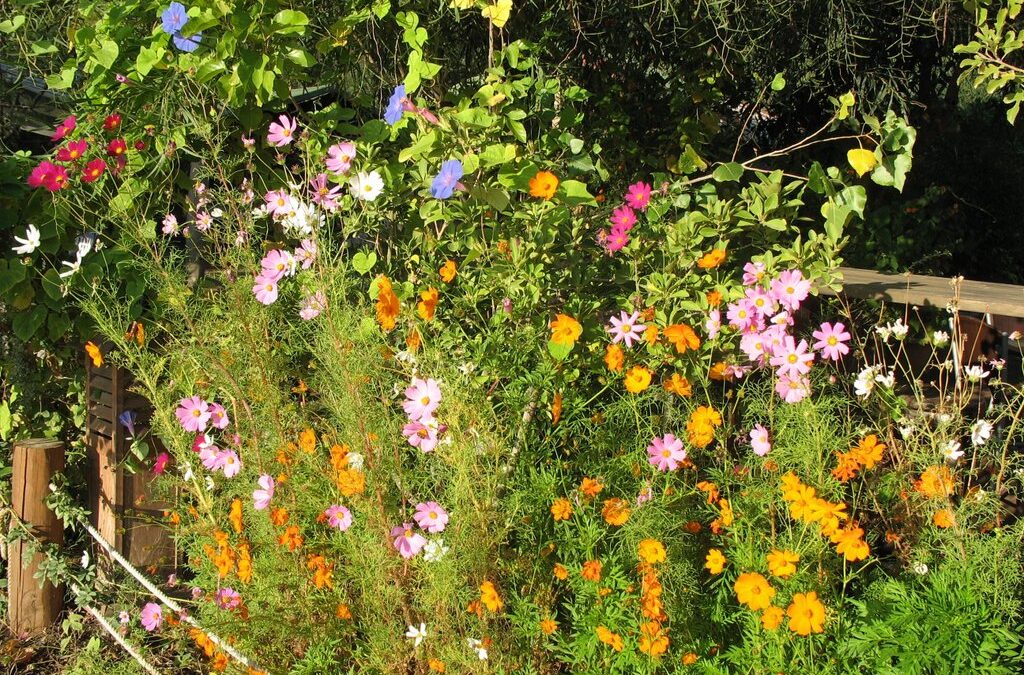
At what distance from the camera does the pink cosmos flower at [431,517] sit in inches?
83.5

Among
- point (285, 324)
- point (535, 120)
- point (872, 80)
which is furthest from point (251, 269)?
point (872, 80)

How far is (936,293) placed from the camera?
3.16m

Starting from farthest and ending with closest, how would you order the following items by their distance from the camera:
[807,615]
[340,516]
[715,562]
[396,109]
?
[396,109], [340,516], [715,562], [807,615]

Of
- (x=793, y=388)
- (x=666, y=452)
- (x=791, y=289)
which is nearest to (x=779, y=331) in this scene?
(x=791, y=289)

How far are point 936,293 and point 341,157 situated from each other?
6.25 ft

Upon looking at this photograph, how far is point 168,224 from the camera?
9.37 ft

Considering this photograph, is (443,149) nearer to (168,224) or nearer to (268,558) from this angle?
(168,224)

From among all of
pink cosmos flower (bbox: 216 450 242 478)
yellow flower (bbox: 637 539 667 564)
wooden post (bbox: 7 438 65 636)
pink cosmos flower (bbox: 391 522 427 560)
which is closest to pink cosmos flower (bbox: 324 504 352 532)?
pink cosmos flower (bbox: 391 522 427 560)

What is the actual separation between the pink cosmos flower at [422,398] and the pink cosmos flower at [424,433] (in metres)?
0.02

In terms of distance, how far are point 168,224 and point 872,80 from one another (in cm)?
278

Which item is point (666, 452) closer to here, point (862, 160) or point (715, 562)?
point (715, 562)

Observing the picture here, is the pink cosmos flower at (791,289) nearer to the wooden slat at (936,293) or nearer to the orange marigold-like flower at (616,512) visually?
the wooden slat at (936,293)

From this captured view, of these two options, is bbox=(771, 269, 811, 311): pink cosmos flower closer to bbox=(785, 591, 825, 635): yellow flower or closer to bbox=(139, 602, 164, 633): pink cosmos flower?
bbox=(785, 591, 825, 635): yellow flower

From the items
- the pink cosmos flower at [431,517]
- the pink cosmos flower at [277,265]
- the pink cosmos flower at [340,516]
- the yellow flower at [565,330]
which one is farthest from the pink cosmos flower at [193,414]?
the yellow flower at [565,330]
